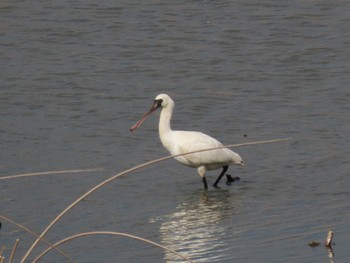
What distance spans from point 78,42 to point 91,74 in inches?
74.2

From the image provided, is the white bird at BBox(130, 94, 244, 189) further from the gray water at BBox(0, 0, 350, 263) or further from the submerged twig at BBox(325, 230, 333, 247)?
the submerged twig at BBox(325, 230, 333, 247)

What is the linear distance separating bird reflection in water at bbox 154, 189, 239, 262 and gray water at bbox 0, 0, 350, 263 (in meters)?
0.02

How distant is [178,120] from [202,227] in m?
4.94

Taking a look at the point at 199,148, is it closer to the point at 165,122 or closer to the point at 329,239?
the point at 165,122

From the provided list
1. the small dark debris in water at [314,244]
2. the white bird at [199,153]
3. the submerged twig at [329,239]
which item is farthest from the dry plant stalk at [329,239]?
the white bird at [199,153]

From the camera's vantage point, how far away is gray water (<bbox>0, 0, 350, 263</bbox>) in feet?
30.0

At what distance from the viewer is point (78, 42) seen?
1822 centimetres

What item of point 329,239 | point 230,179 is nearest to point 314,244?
point 329,239

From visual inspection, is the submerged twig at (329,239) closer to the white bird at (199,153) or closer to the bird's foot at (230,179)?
the white bird at (199,153)

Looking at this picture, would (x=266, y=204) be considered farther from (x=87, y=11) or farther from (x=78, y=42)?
(x=87, y=11)

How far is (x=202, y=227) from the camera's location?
372 inches

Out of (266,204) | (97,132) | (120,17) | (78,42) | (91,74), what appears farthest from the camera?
(120,17)

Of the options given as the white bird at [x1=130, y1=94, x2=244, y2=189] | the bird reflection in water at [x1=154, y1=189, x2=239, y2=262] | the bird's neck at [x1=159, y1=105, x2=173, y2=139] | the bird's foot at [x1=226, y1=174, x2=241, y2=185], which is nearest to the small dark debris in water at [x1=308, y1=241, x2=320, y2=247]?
the bird reflection in water at [x1=154, y1=189, x2=239, y2=262]

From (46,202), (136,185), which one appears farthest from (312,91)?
(46,202)
